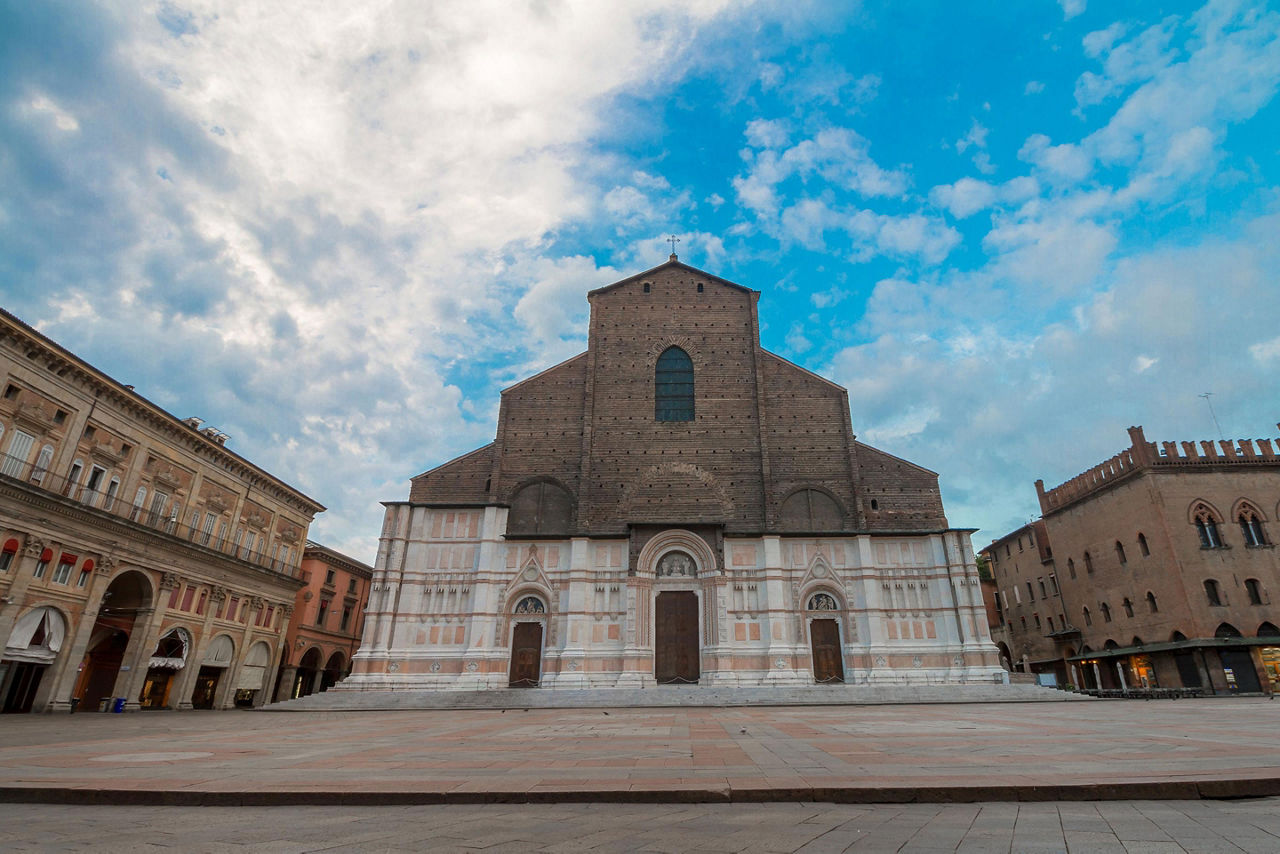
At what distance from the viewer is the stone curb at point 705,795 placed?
4992mm

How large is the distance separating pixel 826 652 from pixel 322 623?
28720mm

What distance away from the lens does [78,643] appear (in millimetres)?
22281

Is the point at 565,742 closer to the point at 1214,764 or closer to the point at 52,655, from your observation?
the point at 1214,764

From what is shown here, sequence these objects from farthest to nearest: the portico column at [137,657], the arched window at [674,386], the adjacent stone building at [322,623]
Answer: the adjacent stone building at [322,623] < the arched window at [674,386] < the portico column at [137,657]

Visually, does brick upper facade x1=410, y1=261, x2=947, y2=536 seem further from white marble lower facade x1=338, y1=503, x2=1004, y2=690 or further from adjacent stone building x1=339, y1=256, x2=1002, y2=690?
white marble lower facade x1=338, y1=503, x2=1004, y2=690

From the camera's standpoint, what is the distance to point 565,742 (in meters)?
9.75

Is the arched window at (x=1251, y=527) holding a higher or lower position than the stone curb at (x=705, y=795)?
higher

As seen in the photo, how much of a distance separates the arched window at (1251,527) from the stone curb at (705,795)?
36.2m

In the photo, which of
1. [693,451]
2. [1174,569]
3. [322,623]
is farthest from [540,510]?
[1174,569]

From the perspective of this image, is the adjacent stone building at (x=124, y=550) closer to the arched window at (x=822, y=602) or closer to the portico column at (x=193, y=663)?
the portico column at (x=193, y=663)

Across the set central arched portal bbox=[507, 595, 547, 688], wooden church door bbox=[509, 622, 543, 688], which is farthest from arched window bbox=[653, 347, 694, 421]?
wooden church door bbox=[509, 622, 543, 688]

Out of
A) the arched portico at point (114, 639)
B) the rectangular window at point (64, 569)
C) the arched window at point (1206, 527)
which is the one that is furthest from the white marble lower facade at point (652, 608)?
the arched window at point (1206, 527)

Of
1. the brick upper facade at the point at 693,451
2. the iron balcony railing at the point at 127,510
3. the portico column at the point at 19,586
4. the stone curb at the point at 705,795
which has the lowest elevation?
the stone curb at the point at 705,795

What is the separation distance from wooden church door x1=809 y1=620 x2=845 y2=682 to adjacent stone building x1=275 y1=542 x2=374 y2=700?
2502 centimetres
